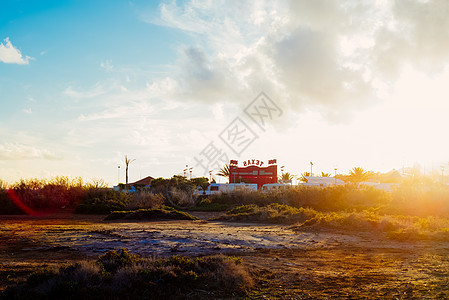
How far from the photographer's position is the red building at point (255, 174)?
7469cm

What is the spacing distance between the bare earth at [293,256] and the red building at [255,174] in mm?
59108

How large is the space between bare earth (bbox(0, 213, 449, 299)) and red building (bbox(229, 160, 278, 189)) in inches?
2327

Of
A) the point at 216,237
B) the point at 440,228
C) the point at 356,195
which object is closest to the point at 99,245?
the point at 216,237

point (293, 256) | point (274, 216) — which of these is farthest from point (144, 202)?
point (293, 256)

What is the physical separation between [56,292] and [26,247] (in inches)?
210

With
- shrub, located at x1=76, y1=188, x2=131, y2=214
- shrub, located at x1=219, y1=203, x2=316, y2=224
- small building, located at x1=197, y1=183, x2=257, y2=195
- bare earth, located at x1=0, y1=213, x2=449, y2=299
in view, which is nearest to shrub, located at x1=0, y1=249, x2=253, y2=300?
bare earth, located at x1=0, y1=213, x2=449, y2=299

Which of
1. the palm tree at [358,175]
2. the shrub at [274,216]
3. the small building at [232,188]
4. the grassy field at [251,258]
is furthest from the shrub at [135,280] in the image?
the palm tree at [358,175]

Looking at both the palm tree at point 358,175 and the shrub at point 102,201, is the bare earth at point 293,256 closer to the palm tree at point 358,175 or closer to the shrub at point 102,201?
the shrub at point 102,201

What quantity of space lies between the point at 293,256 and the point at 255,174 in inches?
2581

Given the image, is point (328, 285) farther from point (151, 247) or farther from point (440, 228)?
point (440, 228)

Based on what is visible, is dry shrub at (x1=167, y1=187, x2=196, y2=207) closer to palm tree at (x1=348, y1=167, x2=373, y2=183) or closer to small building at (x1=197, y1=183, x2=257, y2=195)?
small building at (x1=197, y1=183, x2=257, y2=195)

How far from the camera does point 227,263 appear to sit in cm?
738

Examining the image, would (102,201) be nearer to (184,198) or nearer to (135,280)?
(184,198)

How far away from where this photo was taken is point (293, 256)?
1017 cm
